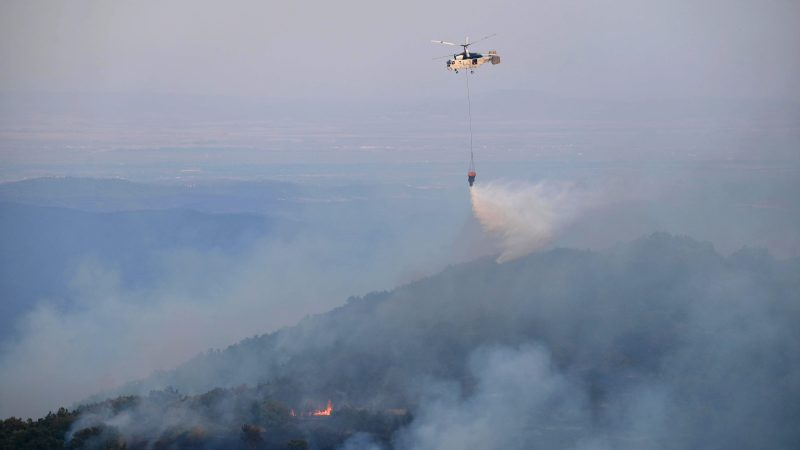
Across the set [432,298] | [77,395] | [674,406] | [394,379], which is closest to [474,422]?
[394,379]

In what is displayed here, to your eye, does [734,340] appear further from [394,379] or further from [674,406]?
[394,379]

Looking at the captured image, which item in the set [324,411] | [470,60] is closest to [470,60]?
[470,60]

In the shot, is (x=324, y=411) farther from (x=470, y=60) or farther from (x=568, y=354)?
(x=470, y=60)

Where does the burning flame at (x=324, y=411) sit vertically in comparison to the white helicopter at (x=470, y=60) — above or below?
below

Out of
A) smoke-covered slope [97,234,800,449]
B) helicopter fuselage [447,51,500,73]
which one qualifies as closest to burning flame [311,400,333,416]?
smoke-covered slope [97,234,800,449]

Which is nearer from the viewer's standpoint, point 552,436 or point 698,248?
point 552,436

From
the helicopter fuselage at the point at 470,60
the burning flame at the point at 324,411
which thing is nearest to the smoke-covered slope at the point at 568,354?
the burning flame at the point at 324,411

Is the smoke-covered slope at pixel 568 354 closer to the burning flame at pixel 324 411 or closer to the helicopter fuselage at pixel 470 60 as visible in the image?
the burning flame at pixel 324 411
